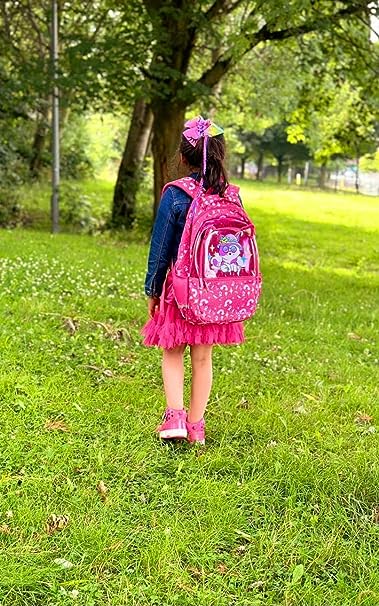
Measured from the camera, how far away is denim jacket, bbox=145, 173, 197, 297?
3.54 meters

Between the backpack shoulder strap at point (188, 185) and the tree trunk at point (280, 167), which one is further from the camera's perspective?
the tree trunk at point (280, 167)

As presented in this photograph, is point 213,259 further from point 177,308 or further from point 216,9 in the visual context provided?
point 216,9

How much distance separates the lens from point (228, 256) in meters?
3.54

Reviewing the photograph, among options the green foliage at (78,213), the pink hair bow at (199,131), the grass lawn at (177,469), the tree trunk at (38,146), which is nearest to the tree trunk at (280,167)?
the tree trunk at (38,146)

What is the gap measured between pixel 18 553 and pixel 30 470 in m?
0.69

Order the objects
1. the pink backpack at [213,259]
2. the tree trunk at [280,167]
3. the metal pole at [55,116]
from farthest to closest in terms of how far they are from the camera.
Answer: the tree trunk at [280,167] < the metal pole at [55,116] < the pink backpack at [213,259]

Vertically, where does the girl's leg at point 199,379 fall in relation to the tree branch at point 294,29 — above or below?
below

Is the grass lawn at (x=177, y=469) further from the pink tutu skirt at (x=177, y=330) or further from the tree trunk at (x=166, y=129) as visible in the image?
the tree trunk at (x=166, y=129)

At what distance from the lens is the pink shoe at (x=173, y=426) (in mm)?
3842

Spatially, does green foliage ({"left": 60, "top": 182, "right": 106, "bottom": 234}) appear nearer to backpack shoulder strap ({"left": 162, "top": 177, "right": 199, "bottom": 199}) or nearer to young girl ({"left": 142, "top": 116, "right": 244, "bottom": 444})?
young girl ({"left": 142, "top": 116, "right": 244, "bottom": 444})

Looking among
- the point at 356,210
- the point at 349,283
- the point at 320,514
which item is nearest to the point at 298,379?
the point at 320,514

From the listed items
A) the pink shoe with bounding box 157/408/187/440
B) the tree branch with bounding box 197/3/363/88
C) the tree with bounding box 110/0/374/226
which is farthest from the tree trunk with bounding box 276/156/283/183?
the pink shoe with bounding box 157/408/187/440

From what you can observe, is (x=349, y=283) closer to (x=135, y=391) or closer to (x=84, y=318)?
(x=84, y=318)

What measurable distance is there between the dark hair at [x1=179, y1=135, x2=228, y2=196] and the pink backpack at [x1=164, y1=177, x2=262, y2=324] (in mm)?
49
